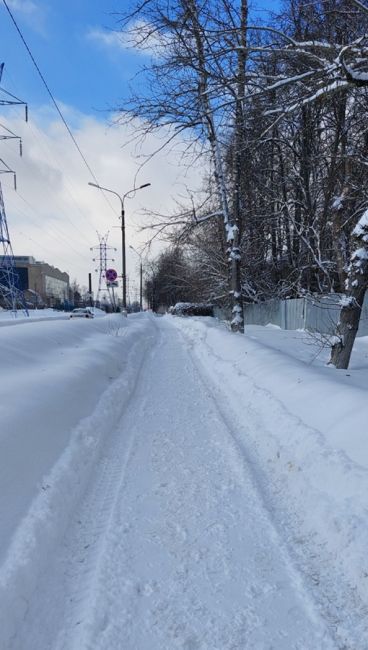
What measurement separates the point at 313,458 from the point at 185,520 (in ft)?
4.26

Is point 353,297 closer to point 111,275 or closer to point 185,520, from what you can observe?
point 185,520

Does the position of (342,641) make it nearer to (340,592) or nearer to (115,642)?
(340,592)

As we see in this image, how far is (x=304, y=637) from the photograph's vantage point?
239 centimetres

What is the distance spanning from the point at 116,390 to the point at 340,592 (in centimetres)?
562

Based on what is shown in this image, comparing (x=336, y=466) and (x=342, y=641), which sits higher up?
(x=336, y=466)

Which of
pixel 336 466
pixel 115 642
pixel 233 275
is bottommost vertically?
pixel 115 642

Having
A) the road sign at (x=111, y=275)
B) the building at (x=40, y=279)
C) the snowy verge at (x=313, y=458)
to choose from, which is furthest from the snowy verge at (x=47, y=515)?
the building at (x=40, y=279)

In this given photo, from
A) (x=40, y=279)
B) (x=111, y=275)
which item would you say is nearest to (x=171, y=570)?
(x=111, y=275)

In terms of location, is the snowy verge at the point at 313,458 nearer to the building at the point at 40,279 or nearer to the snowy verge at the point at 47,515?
the snowy verge at the point at 47,515

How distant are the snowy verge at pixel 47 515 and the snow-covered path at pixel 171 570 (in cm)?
7

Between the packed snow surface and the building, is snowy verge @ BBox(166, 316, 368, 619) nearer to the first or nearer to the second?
the packed snow surface

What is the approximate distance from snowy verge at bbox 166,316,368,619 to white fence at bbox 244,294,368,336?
260 inches

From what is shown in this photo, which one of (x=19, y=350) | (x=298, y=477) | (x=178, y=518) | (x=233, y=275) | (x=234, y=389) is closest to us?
(x=178, y=518)

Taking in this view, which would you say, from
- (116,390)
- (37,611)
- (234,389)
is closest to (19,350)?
(116,390)
